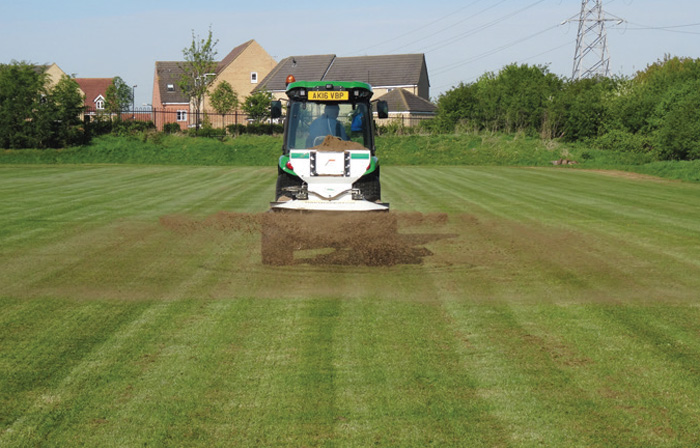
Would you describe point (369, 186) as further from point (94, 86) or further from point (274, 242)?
point (94, 86)

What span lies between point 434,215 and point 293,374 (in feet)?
33.7

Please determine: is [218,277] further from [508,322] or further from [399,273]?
[508,322]

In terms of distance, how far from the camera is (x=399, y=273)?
917 cm

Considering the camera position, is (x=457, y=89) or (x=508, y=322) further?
(x=457, y=89)

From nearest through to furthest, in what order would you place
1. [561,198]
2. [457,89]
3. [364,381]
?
[364,381] < [561,198] < [457,89]

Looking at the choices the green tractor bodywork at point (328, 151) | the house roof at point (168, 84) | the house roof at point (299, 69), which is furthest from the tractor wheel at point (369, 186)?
the house roof at point (168, 84)

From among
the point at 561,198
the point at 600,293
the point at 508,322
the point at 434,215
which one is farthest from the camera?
the point at 561,198

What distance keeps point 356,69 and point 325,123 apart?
69022 mm

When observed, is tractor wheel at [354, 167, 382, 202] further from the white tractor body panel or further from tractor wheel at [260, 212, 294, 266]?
tractor wheel at [260, 212, 294, 266]

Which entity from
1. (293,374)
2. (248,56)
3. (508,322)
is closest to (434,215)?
(508,322)

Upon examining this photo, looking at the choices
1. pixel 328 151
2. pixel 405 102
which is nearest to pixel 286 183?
pixel 328 151

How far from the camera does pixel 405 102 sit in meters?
68.8

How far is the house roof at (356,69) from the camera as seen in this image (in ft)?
252

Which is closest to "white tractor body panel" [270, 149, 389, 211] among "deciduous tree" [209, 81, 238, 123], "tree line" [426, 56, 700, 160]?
"tree line" [426, 56, 700, 160]
